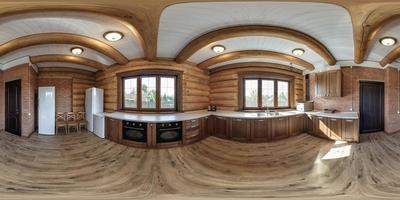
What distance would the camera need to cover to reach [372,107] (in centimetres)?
143

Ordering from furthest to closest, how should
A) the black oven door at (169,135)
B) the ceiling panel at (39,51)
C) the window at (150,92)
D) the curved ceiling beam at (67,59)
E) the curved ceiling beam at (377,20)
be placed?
the window at (150,92) < the black oven door at (169,135) < the curved ceiling beam at (67,59) < the ceiling panel at (39,51) < the curved ceiling beam at (377,20)

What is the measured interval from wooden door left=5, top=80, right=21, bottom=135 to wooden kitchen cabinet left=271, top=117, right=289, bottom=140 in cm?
172

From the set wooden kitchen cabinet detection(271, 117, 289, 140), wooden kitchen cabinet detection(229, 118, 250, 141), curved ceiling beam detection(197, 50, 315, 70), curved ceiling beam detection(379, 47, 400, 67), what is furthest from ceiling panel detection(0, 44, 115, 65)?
curved ceiling beam detection(379, 47, 400, 67)

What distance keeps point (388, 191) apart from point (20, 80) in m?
2.11

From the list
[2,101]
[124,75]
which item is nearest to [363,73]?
[124,75]

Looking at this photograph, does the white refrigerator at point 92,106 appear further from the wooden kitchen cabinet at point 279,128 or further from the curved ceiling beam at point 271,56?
the wooden kitchen cabinet at point 279,128

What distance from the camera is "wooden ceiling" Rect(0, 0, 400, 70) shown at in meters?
0.97

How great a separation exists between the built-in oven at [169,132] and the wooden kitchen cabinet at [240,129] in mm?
489

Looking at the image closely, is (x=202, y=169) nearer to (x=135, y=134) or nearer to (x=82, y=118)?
(x=135, y=134)

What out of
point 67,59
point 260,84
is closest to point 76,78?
point 67,59

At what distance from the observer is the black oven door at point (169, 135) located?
5.02ft

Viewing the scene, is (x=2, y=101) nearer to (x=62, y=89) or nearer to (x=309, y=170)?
(x=62, y=89)

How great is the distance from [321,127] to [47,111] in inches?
85.9

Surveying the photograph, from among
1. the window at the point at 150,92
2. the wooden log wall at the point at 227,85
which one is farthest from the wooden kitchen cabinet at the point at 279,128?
the window at the point at 150,92
